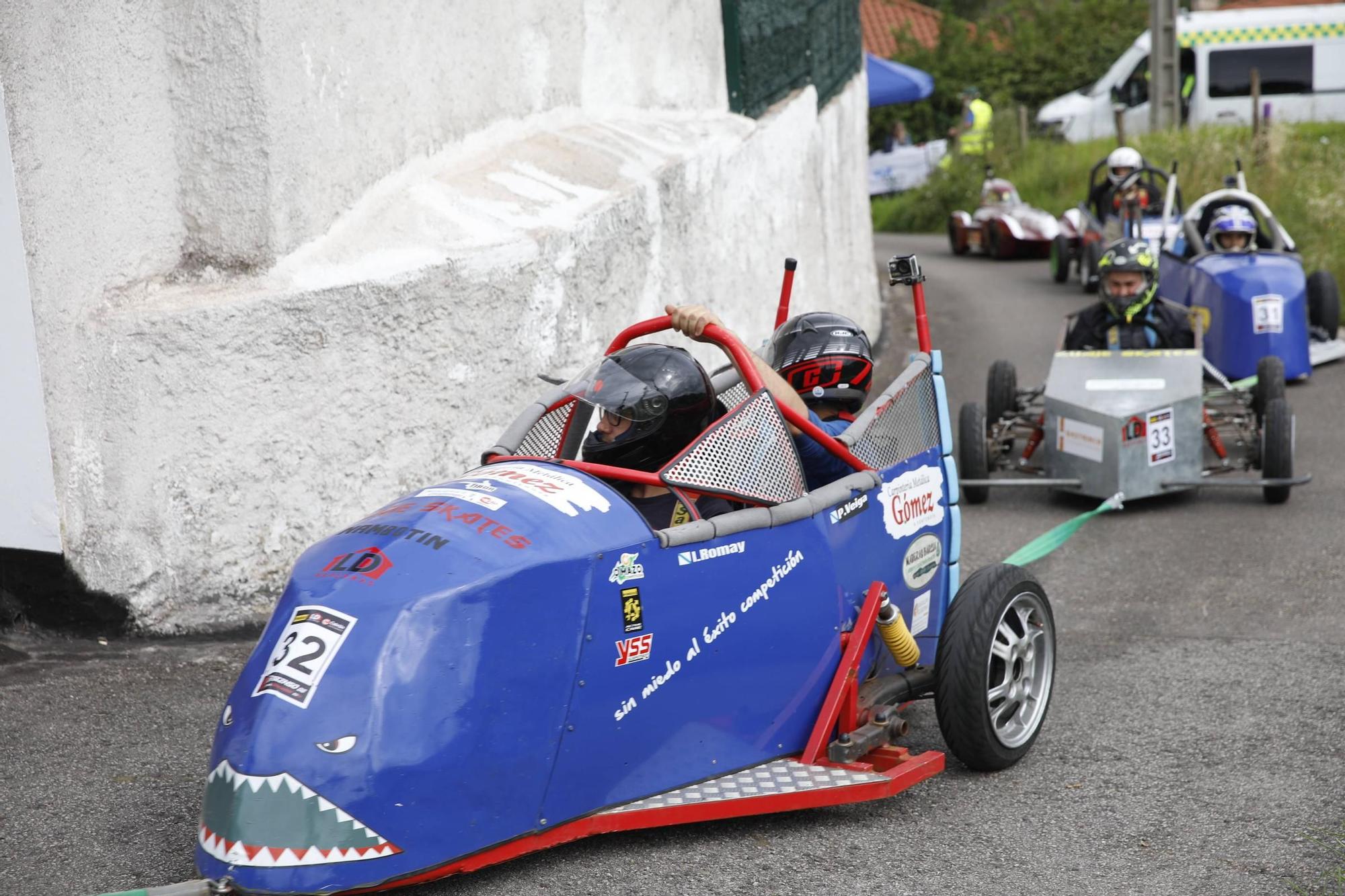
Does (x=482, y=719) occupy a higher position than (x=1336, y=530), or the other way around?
(x=482, y=719)

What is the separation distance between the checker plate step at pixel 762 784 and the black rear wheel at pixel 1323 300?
9776 mm

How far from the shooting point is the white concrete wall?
5.91m

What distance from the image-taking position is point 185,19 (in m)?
6.11

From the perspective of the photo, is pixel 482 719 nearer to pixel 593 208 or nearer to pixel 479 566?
pixel 479 566

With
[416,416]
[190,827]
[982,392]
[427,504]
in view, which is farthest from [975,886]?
[982,392]

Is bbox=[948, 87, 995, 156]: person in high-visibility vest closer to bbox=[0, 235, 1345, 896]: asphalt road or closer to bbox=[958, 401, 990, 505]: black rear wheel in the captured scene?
bbox=[958, 401, 990, 505]: black rear wheel

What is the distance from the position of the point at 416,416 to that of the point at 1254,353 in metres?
7.35

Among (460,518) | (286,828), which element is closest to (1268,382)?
(460,518)

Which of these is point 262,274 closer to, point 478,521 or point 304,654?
point 478,521

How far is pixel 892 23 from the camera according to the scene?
42688mm

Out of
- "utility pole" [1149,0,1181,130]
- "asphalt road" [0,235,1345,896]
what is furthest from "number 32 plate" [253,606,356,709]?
"utility pole" [1149,0,1181,130]

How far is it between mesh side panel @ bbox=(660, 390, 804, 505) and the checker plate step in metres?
0.79

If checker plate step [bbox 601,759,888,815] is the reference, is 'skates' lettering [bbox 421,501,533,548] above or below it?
above

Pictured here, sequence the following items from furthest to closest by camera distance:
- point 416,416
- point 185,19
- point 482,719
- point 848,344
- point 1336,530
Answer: point 1336,530 < point 416,416 < point 185,19 < point 848,344 < point 482,719
